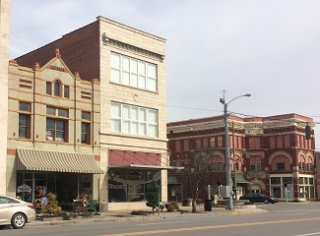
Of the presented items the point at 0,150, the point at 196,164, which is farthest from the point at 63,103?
the point at 196,164

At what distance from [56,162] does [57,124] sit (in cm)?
293

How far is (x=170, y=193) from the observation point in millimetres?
76938

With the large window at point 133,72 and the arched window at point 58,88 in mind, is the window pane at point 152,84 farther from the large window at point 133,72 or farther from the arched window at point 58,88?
the arched window at point 58,88

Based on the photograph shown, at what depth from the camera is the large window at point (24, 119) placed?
3356 cm

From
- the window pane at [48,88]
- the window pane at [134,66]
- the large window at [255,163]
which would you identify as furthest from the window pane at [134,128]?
the large window at [255,163]

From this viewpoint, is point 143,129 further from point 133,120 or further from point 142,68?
point 142,68

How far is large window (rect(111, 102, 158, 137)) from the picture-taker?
1559 inches

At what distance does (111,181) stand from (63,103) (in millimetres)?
6887

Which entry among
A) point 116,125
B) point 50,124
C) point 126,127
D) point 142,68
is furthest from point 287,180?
point 50,124

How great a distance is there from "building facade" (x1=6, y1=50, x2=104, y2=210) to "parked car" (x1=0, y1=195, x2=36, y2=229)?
760 centimetres

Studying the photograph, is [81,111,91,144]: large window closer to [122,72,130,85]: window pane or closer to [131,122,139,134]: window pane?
[131,122,139,134]: window pane

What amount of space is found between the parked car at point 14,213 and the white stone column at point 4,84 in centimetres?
785

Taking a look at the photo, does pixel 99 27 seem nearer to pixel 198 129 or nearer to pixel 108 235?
pixel 108 235

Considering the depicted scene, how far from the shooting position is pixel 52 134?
35.3 meters
